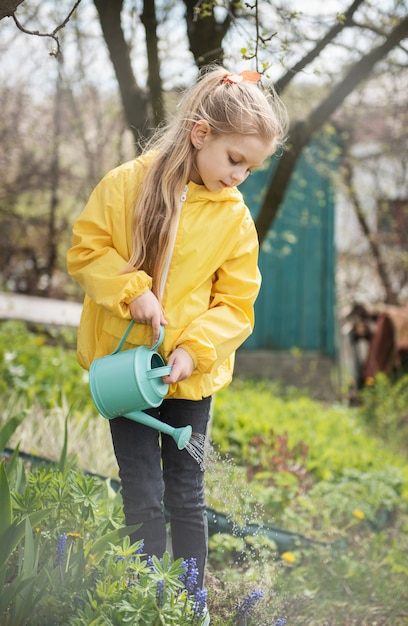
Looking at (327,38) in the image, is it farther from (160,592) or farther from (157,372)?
(160,592)

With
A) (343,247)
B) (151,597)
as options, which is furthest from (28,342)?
(343,247)

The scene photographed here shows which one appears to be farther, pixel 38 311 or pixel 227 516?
pixel 38 311

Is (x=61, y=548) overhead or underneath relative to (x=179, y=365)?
underneath

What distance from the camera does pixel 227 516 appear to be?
2645 mm

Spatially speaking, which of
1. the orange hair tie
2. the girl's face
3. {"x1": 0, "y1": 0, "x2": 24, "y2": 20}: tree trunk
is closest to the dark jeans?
the girl's face

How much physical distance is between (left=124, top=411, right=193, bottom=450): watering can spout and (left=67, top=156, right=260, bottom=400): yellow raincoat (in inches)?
4.1

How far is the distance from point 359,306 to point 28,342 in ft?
12.4

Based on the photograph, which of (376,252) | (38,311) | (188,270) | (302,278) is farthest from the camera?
(376,252)

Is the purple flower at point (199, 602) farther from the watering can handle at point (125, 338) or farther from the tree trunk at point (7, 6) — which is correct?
the tree trunk at point (7, 6)

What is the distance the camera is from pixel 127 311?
6.30 ft

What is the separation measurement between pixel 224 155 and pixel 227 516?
4.31ft

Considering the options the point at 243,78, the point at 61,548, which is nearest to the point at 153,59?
the point at 243,78

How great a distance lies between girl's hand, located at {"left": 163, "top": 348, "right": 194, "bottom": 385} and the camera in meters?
1.88

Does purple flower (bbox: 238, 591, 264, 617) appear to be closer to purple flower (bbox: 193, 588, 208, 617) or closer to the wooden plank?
purple flower (bbox: 193, 588, 208, 617)
